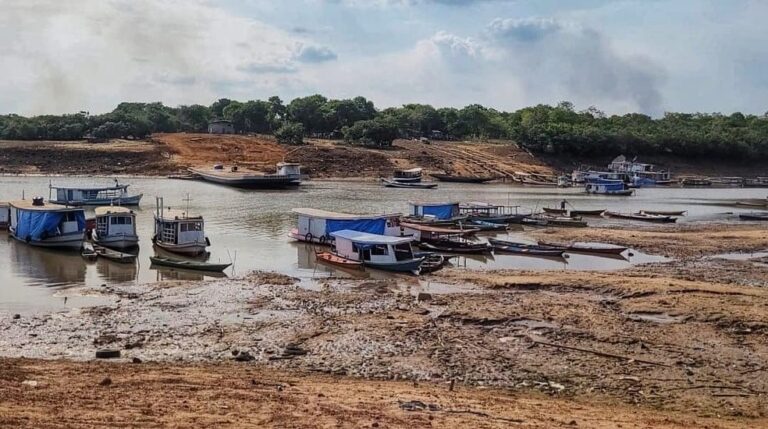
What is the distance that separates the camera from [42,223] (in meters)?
39.1

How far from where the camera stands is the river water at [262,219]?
31.7 meters

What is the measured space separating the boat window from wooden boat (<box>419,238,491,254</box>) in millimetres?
7560

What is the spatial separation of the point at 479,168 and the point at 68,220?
75037mm

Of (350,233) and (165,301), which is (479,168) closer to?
(350,233)

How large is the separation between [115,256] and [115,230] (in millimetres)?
3262

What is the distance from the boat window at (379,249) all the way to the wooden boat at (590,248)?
11864 millimetres

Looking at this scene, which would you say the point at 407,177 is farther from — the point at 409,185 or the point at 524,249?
the point at 524,249

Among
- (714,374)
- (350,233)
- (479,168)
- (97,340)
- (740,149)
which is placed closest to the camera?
(714,374)

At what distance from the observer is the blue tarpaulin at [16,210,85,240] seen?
38.8m

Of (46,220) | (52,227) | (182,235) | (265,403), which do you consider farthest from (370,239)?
(265,403)

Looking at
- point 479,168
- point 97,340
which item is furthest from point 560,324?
point 479,168

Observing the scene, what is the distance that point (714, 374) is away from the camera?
59.9 feet

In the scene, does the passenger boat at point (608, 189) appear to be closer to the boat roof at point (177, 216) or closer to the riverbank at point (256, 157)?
the riverbank at point (256, 157)

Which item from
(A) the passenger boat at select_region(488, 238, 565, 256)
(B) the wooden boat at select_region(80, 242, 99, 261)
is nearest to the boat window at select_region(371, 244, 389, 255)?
(A) the passenger boat at select_region(488, 238, 565, 256)
